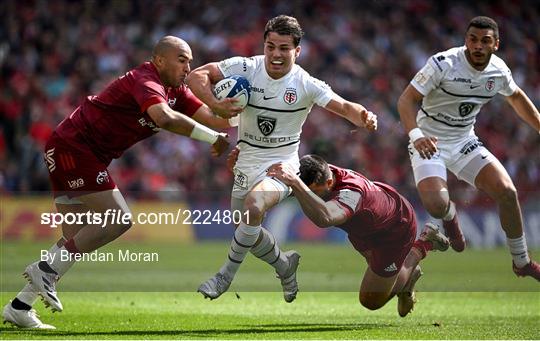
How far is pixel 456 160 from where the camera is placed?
11.4m

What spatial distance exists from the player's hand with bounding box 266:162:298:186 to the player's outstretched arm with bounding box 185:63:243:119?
646 millimetres

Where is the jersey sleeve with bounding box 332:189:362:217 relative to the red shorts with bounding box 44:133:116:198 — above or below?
below

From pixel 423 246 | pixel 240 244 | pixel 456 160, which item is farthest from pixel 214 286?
pixel 456 160

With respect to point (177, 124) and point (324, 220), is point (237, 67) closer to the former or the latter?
point (177, 124)

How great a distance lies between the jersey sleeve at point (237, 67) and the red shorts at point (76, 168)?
1519 mm

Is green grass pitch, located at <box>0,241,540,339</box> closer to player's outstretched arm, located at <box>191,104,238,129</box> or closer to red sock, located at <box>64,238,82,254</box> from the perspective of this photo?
red sock, located at <box>64,238,82,254</box>

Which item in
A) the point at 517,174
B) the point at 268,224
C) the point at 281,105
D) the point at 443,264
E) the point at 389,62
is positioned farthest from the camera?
the point at 389,62

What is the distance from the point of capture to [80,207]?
987 cm

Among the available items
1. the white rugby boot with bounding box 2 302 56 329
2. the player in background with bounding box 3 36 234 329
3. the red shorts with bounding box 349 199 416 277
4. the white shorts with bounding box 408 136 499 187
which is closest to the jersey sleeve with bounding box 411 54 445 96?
the white shorts with bounding box 408 136 499 187

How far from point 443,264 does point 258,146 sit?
379 cm

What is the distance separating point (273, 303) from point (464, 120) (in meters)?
3.23

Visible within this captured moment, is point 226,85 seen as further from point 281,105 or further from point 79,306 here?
point 79,306

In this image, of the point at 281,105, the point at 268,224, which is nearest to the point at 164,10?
the point at 268,224

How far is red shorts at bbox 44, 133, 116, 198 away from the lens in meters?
9.56
